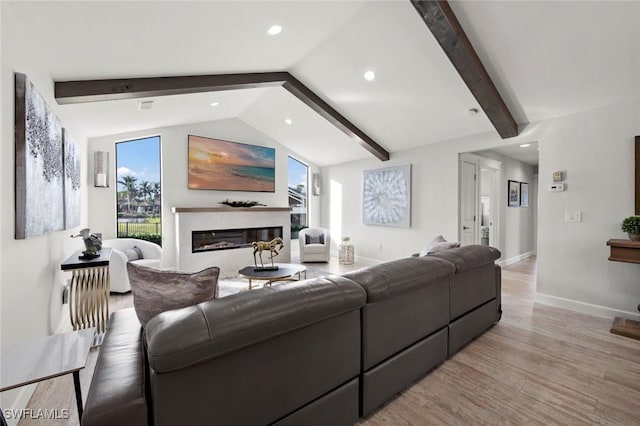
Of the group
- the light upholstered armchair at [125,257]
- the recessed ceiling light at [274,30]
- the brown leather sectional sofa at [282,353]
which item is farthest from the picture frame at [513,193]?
the light upholstered armchair at [125,257]

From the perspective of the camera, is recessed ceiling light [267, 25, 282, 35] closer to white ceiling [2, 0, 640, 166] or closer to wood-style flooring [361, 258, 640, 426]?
white ceiling [2, 0, 640, 166]

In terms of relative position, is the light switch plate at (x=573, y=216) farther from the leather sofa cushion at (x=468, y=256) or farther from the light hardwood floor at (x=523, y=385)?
the leather sofa cushion at (x=468, y=256)

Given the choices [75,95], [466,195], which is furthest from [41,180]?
[466,195]

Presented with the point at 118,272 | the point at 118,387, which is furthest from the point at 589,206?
the point at 118,272

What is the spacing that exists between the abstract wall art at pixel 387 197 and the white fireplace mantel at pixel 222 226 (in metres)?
1.78

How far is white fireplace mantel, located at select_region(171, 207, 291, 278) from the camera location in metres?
5.28

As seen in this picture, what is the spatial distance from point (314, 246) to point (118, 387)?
17.2 ft

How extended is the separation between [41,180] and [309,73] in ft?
10.5

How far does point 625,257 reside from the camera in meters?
2.88

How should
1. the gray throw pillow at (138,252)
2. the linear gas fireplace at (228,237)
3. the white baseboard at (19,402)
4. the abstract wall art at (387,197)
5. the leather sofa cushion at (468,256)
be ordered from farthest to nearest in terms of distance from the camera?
the abstract wall art at (387,197) → the linear gas fireplace at (228,237) → the gray throw pillow at (138,252) → the leather sofa cushion at (468,256) → the white baseboard at (19,402)

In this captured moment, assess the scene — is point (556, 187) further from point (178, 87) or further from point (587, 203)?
point (178, 87)

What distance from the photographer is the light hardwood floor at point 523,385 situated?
1.71 meters

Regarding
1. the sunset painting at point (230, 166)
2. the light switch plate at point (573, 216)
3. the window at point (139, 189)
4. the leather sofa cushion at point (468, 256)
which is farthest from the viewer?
the sunset painting at point (230, 166)

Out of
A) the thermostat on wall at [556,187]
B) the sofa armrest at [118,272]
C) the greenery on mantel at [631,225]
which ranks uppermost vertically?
the thermostat on wall at [556,187]
